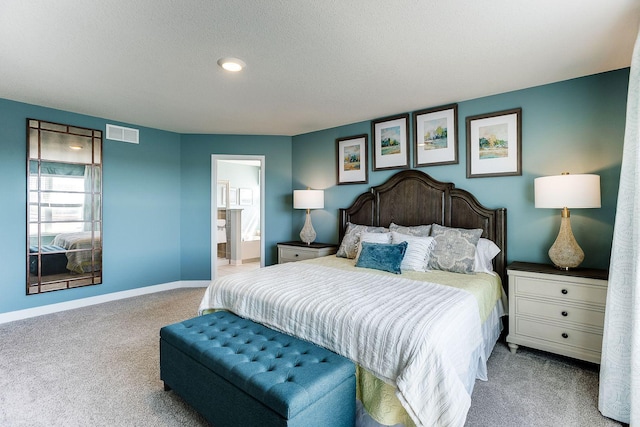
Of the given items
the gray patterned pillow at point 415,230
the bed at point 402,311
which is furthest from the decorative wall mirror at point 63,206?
the gray patterned pillow at point 415,230

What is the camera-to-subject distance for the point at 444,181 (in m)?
3.60

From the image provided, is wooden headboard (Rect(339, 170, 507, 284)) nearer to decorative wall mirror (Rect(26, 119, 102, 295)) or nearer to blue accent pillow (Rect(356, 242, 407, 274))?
blue accent pillow (Rect(356, 242, 407, 274))

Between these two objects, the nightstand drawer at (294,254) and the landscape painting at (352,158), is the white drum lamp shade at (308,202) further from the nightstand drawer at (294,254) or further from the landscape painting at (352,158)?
the landscape painting at (352,158)

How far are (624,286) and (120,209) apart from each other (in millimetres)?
5202

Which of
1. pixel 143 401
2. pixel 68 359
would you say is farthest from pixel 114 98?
pixel 143 401

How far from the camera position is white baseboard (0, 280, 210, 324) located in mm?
3545

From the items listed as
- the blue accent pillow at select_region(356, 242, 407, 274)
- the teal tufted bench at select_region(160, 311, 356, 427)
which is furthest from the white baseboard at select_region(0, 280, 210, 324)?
the blue accent pillow at select_region(356, 242, 407, 274)

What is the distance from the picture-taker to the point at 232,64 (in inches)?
101

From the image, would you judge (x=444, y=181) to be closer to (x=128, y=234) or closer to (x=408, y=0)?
(x=408, y=0)

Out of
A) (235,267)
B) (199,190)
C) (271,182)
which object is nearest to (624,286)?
(271,182)

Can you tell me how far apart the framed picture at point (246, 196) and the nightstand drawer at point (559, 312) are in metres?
7.34

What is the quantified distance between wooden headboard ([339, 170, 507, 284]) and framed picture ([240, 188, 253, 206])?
5160 mm

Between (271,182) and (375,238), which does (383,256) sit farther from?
(271,182)

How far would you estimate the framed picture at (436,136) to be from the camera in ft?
11.6
